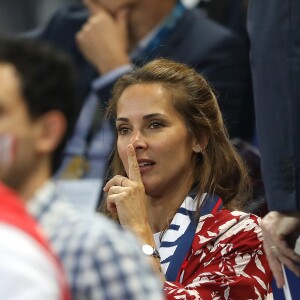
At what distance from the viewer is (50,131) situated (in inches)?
80.4

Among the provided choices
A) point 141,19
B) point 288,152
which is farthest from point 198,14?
point 288,152

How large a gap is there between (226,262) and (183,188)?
346mm

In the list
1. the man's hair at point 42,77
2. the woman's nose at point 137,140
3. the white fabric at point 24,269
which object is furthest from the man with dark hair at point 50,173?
the woman's nose at point 137,140

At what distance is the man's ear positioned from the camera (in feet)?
6.65

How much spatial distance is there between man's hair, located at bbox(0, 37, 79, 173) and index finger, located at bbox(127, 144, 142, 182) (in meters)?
1.36

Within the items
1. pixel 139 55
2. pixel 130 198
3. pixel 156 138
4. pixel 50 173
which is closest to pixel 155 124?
pixel 156 138

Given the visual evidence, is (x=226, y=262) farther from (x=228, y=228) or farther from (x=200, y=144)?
(x=200, y=144)

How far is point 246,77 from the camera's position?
16.5 feet

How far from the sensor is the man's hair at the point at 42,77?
2.01 m

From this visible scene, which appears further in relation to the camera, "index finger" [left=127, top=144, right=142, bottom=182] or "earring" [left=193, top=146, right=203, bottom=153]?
"earring" [left=193, top=146, right=203, bottom=153]

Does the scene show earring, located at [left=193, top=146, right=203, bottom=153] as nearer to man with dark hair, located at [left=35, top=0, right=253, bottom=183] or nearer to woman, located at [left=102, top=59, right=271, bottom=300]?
woman, located at [left=102, top=59, right=271, bottom=300]

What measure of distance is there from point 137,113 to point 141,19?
5.98 ft

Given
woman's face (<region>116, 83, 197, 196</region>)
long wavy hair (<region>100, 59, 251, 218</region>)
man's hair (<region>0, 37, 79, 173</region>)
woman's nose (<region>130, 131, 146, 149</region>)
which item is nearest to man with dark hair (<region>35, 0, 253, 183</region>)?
long wavy hair (<region>100, 59, 251, 218</region>)

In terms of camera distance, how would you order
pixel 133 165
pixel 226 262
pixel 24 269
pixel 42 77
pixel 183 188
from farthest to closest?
pixel 183 188 < pixel 133 165 < pixel 226 262 < pixel 42 77 < pixel 24 269
